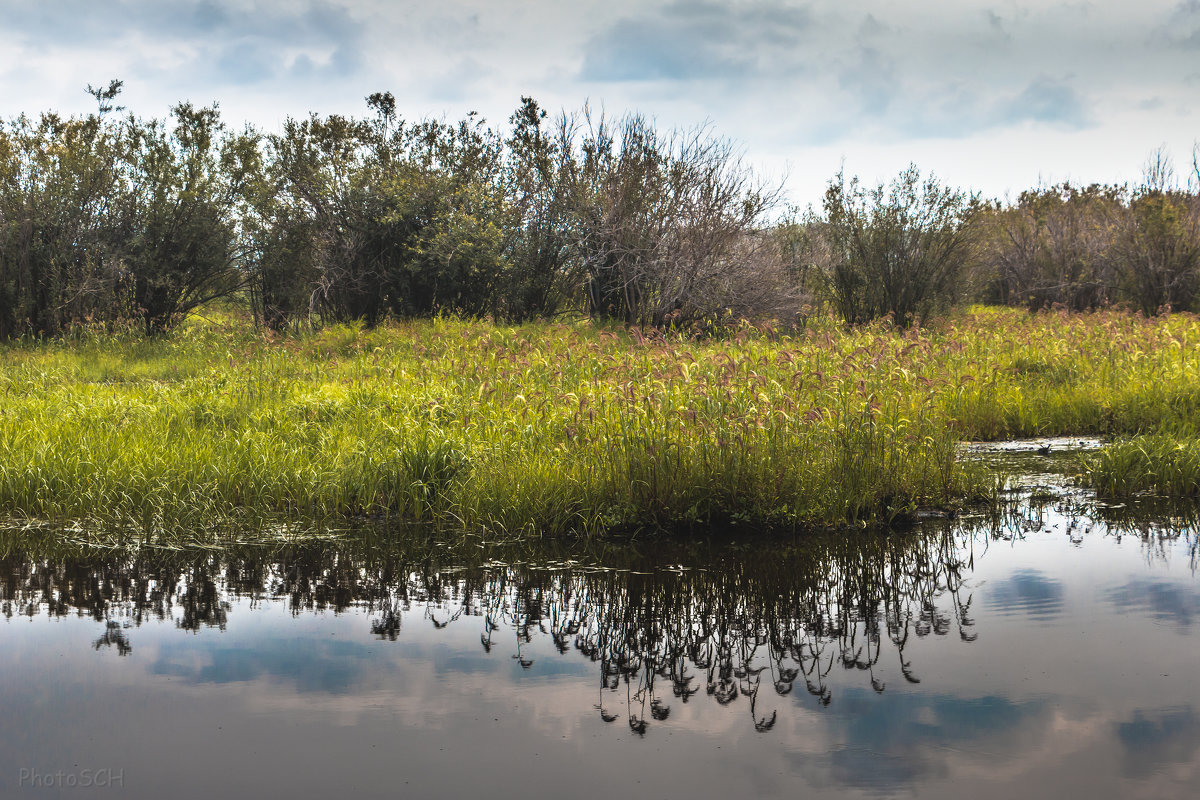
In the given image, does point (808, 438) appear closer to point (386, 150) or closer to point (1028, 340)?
point (1028, 340)

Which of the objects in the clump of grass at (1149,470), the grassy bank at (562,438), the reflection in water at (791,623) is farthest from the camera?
the clump of grass at (1149,470)

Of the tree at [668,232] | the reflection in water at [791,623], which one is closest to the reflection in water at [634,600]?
the reflection in water at [791,623]

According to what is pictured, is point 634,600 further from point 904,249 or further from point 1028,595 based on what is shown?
point 904,249

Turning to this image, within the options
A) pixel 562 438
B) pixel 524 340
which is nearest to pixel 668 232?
pixel 524 340

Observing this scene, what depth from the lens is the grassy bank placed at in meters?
6.03

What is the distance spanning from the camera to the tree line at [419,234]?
17016 mm

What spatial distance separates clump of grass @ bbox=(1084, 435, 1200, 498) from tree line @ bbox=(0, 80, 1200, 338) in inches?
404

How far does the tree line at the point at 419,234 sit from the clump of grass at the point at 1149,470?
10269 millimetres

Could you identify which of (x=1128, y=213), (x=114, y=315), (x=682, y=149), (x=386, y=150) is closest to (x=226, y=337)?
(x=114, y=315)

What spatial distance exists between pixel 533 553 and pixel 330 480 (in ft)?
6.14

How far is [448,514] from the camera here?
6.34 meters

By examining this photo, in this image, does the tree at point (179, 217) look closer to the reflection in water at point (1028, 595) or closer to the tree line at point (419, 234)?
the tree line at point (419, 234)

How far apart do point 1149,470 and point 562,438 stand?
4500mm

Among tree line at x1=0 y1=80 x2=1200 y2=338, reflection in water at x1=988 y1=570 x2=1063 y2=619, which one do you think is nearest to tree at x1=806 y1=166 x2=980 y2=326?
tree line at x1=0 y1=80 x2=1200 y2=338
